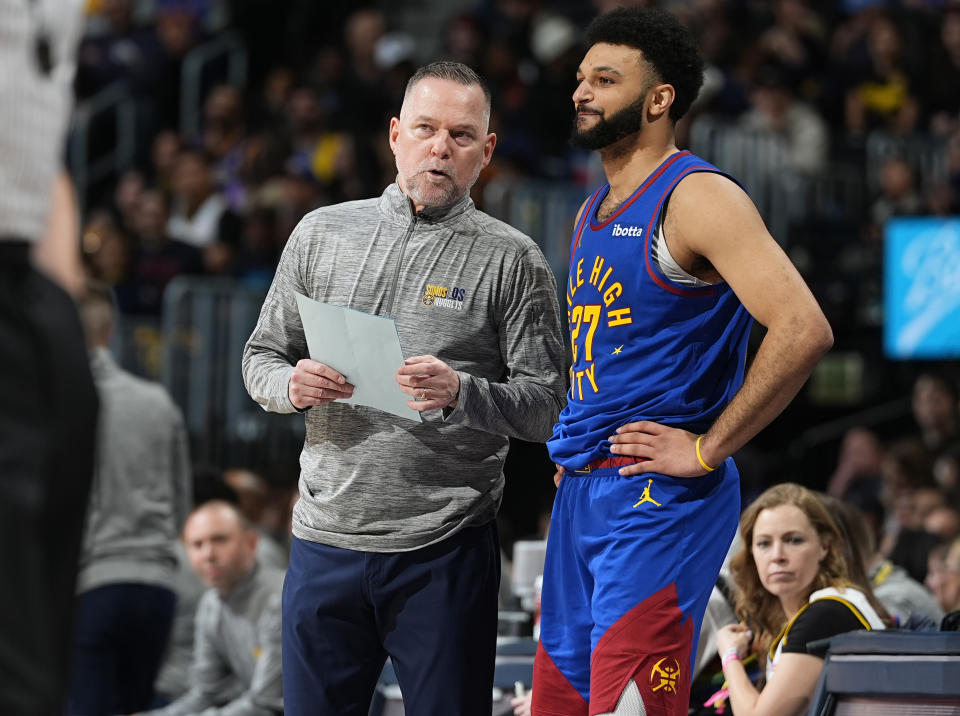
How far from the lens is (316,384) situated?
3215mm

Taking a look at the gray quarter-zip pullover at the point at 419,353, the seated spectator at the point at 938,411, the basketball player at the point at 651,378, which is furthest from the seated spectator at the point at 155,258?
the basketball player at the point at 651,378

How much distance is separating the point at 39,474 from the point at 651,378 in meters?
1.74

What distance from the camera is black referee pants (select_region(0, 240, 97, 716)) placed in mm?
1749

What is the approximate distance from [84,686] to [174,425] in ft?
3.26

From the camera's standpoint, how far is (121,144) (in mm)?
13828

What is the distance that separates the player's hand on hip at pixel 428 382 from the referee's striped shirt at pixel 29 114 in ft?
4.13

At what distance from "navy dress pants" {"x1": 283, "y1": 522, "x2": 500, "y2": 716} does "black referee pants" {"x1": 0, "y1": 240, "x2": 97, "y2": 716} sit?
4.60 feet

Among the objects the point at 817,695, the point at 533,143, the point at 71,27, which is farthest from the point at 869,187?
the point at 71,27

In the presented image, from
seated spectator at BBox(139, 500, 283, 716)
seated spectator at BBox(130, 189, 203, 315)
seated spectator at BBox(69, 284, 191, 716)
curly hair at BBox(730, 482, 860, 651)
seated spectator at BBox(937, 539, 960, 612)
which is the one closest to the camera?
curly hair at BBox(730, 482, 860, 651)

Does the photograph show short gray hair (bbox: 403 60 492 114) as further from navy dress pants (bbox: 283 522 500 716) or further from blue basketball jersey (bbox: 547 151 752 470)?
navy dress pants (bbox: 283 522 500 716)

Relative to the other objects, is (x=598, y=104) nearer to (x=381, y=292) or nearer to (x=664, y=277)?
(x=664, y=277)

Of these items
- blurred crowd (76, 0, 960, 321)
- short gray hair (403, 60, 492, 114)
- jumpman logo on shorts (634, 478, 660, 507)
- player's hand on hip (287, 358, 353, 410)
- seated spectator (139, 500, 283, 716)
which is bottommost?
seated spectator (139, 500, 283, 716)

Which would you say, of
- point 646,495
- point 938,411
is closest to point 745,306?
point 646,495

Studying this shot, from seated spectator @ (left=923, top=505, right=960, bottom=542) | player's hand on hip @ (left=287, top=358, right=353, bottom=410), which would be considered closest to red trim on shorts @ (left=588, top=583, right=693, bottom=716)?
player's hand on hip @ (left=287, top=358, right=353, bottom=410)
